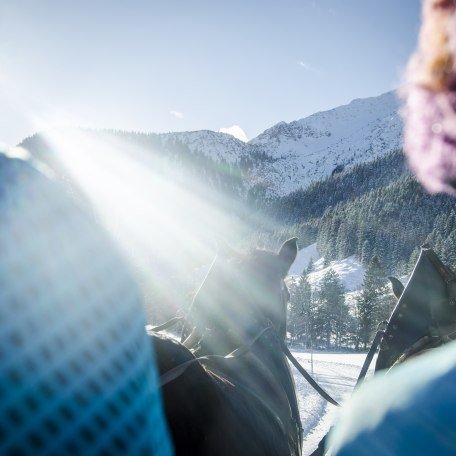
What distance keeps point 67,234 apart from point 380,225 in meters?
91.1

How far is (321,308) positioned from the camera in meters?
50.1

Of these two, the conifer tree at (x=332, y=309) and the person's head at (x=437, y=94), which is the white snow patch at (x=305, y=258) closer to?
the conifer tree at (x=332, y=309)

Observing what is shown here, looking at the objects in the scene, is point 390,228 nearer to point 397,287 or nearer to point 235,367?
point 397,287

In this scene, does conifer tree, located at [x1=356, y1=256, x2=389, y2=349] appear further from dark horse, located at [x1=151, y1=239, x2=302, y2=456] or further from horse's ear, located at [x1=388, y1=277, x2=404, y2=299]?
dark horse, located at [x1=151, y1=239, x2=302, y2=456]

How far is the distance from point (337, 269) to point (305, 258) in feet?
63.5

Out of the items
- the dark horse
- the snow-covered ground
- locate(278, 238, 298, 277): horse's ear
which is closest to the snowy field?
the dark horse

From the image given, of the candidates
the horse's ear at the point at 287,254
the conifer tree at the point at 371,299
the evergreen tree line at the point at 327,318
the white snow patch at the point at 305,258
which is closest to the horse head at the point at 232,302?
the horse's ear at the point at 287,254

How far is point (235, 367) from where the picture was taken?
7.88 ft

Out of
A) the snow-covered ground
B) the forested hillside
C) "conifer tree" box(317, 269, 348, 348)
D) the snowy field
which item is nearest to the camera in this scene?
the snowy field

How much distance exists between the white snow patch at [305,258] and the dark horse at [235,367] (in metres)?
90.3

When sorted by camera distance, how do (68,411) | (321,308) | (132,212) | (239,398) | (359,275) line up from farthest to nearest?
A: 1. (132,212)
2. (359,275)
3. (321,308)
4. (239,398)
5. (68,411)

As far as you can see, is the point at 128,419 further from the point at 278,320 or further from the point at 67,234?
the point at 278,320

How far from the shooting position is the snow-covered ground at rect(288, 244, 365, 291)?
6956cm

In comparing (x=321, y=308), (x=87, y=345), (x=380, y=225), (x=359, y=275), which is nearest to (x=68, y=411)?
(x=87, y=345)
